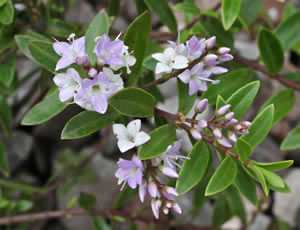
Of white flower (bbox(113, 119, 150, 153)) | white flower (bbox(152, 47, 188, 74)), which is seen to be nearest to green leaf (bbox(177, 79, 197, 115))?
white flower (bbox(152, 47, 188, 74))

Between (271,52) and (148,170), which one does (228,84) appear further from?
(148,170)

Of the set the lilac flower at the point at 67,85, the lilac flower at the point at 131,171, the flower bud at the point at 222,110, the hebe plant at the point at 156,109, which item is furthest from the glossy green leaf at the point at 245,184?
the lilac flower at the point at 67,85

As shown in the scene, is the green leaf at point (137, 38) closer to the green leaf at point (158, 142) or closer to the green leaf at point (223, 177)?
the green leaf at point (158, 142)

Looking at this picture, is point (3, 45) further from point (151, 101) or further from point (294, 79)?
point (294, 79)

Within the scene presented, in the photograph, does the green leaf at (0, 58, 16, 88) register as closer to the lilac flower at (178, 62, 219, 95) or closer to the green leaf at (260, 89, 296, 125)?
the lilac flower at (178, 62, 219, 95)

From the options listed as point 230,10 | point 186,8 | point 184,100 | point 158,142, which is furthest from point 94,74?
point 186,8

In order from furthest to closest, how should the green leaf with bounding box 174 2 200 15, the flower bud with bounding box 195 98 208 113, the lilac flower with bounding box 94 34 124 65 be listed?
the green leaf with bounding box 174 2 200 15 → the flower bud with bounding box 195 98 208 113 → the lilac flower with bounding box 94 34 124 65
